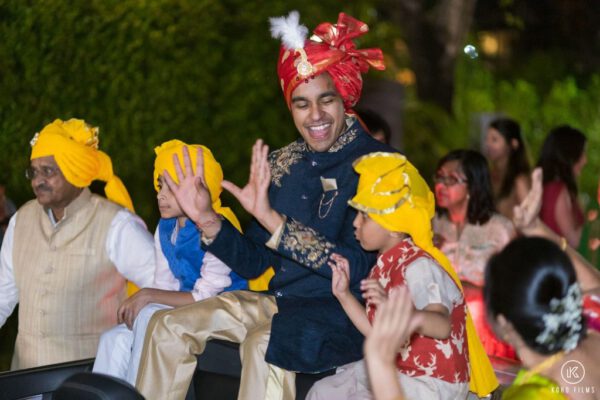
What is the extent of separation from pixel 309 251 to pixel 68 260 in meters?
1.59

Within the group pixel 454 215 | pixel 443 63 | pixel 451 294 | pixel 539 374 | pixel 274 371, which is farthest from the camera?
pixel 443 63

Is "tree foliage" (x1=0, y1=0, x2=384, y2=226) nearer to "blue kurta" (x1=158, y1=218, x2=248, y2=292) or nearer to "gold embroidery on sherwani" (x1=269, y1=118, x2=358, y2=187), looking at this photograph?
"blue kurta" (x1=158, y1=218, x2=248, y2=292)

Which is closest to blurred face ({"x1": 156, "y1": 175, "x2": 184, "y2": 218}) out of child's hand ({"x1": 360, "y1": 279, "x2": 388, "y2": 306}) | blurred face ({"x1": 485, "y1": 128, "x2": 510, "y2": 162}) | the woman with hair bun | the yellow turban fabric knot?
the yellow turban fabric knot

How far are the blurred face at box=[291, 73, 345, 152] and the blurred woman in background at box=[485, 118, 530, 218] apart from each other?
353 cm

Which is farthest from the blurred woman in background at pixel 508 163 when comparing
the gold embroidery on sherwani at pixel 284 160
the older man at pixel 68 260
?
the older man at pixel 68 260

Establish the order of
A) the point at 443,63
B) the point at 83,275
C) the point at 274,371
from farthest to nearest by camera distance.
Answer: the point at 443,63
the point at 83,275
the point at 274,371

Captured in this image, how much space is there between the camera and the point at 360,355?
437cm

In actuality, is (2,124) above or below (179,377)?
above

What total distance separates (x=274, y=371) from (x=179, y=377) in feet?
1.43

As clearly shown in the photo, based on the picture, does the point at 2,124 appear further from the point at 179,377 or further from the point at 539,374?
the point at 539,374

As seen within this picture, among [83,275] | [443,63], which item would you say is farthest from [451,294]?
[443,63]

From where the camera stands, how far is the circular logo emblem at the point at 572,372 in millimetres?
3234

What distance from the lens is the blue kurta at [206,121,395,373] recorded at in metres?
4.30

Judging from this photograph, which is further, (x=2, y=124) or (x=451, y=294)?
(x=2, y=124)
